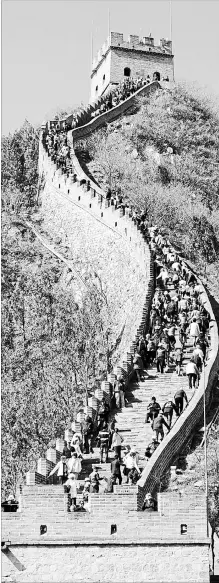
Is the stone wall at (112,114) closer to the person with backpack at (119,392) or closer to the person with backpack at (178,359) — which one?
the person with backpack at (178,359)

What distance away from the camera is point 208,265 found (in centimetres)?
6003

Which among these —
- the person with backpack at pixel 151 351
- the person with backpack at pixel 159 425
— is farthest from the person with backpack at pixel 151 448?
the person with backpack at pixel 151 351

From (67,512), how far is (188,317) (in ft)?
57.1

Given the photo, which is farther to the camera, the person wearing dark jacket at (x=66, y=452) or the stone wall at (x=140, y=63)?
the stone wall at (x=140, y=63)

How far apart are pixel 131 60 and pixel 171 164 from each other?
1584 centimetres

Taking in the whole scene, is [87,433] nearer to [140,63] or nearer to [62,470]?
[62,470]

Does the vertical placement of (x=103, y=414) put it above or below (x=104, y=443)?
above

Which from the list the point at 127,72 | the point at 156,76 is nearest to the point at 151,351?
the point at 156,76

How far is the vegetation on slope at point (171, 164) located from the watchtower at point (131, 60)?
550cm

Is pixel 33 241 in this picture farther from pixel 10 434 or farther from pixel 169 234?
pixel 10 434

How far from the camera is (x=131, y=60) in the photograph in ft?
304

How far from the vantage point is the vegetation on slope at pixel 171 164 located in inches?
2682

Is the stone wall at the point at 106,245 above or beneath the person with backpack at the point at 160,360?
above

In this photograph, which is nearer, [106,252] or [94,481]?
[94,481]
